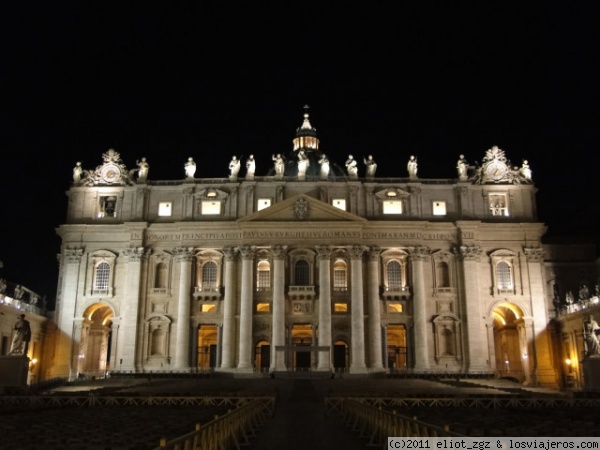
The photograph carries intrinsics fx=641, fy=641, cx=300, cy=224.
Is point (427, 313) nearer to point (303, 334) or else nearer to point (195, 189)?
point (303, 334)

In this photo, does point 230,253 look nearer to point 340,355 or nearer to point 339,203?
point 339,203

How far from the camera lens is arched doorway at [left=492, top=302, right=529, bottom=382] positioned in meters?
68.7

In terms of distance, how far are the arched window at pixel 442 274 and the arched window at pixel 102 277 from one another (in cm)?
3645

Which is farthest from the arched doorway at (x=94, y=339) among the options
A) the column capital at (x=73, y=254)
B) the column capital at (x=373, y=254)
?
the column capital at (x=373, y=254)

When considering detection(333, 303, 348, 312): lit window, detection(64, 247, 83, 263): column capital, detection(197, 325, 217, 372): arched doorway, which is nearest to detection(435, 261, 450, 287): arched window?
detection(333, 303, 348, 312): lit window

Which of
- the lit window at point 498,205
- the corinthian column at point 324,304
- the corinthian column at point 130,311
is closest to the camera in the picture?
Result: the corinthian column at point 324,304

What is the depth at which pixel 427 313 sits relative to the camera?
68.5 metres

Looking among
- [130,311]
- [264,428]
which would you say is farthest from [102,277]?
[264,428]

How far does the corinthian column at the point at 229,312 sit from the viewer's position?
6688 cm

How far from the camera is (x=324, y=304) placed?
6738cm

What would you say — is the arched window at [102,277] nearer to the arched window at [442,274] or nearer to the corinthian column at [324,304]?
the corinthian column at [324,304]

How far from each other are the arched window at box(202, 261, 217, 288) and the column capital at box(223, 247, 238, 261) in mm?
2236

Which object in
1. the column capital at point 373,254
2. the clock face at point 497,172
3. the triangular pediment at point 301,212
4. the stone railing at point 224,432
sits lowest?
the stone railing at point 224,432

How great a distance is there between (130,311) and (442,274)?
112 ft
